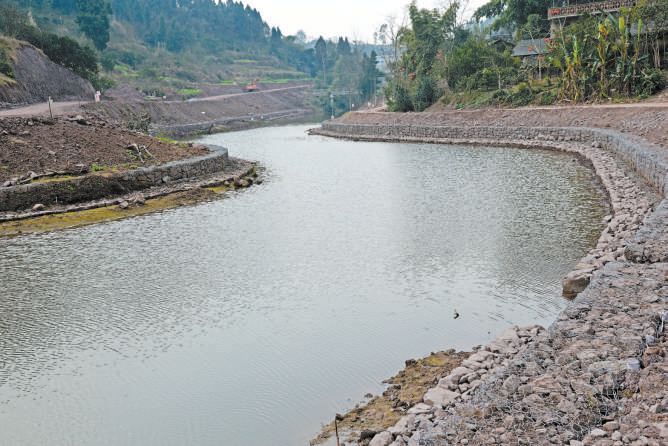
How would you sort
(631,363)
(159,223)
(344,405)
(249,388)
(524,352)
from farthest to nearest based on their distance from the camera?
(159,223), (249,388), (344,405), (524,352), (631,363)

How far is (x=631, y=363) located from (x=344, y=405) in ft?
9.83

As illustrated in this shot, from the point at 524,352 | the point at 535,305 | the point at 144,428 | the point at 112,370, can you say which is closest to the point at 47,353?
the point at 112,370

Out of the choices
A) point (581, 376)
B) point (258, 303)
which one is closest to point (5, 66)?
point (258, 303)

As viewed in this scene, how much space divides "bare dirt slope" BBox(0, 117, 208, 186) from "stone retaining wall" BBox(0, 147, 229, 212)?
73 cm

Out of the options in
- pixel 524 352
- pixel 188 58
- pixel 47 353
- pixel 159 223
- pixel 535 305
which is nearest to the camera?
pixel 524 352

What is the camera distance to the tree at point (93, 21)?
7369 centimetres

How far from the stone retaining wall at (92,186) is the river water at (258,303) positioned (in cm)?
284

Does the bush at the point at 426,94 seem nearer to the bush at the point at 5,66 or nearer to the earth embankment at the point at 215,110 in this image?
the earth embankment at the point at 215,110

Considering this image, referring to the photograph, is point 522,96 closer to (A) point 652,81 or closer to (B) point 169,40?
(A) point 652,81

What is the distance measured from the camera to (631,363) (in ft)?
19.3

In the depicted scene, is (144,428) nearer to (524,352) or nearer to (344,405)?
(344,405)

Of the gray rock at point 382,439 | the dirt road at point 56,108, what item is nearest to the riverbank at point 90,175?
the dirt road at point 56,108

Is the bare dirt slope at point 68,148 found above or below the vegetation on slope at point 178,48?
below

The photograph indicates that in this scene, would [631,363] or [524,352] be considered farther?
[524,352]
